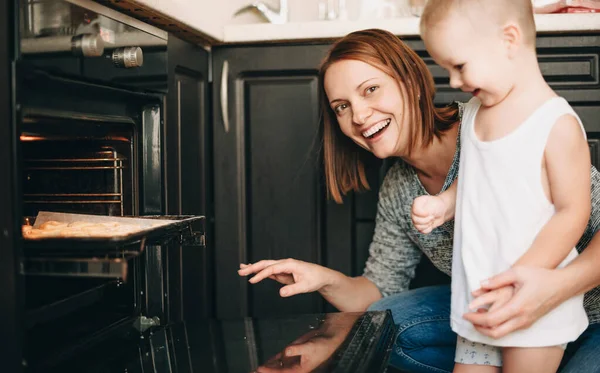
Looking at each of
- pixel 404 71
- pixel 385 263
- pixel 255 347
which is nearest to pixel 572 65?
pixel 404 71

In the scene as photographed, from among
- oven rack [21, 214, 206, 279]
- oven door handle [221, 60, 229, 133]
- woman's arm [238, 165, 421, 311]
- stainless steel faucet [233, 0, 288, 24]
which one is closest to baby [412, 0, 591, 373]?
woman's arm [238, 165, 421, 311]

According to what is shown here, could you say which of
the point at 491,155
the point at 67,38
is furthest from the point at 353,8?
the point at 67,38

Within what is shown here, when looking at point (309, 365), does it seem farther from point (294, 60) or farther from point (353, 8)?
point (353, 8)

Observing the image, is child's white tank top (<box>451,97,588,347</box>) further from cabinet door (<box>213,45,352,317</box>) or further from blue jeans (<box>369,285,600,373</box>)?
cabinet door (<box>213,45,352,317</box>)

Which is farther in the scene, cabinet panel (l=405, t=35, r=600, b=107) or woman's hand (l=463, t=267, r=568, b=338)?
cabinet panel (l=405, t=35, r=600, b=107)

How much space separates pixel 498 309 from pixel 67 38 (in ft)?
2.34

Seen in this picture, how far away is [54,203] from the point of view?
1193mm

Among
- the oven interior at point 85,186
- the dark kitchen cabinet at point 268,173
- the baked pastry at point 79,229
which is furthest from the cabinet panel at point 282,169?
the baked pastry at point 79,229

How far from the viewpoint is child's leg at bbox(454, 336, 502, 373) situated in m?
1.14

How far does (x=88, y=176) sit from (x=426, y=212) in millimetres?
595

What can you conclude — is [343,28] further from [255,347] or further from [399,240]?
[255,347]

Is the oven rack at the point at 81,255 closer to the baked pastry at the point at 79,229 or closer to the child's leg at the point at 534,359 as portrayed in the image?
the baked pastry at the point at 79,229

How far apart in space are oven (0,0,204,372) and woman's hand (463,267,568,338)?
440 millimetres

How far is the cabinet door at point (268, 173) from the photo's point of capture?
68.6 inches
